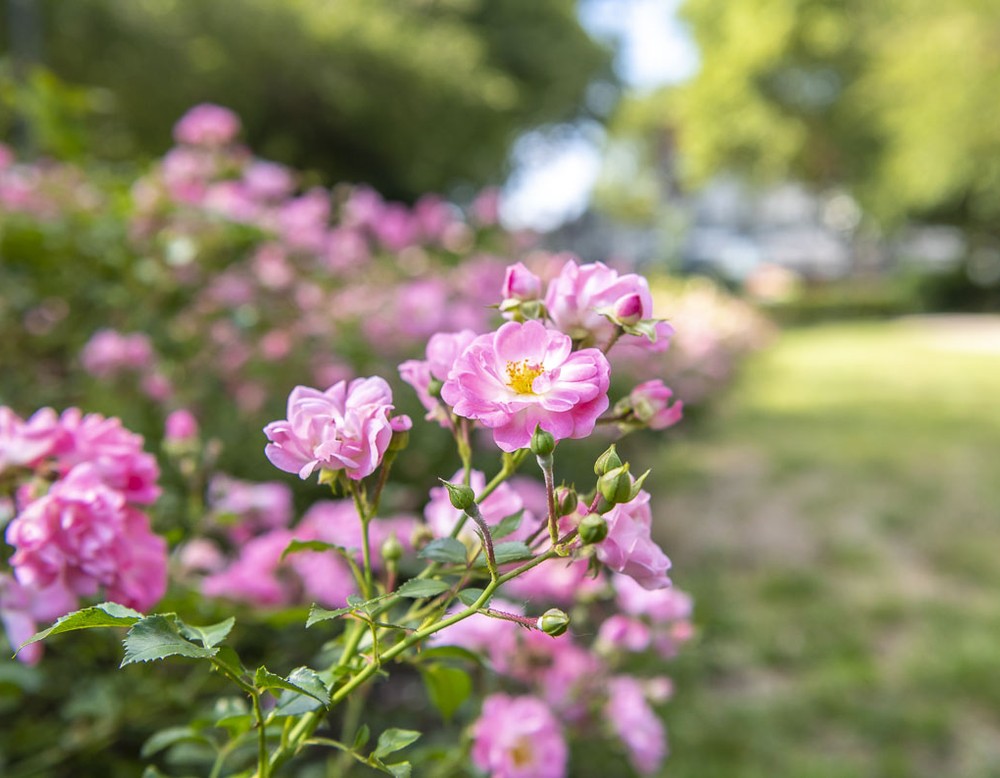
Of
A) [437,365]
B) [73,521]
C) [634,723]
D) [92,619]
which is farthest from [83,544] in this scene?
[634,723]

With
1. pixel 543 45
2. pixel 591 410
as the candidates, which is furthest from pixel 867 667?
pixel 543 45

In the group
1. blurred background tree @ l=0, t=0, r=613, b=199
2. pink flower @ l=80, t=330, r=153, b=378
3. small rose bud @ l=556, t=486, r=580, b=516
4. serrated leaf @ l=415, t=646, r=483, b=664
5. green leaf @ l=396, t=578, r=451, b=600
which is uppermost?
blurred background tree @ l=0, t=0, r=613, b=199

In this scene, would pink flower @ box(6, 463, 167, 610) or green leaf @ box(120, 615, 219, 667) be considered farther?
pink flower @ box(6, 463, 167, 610)

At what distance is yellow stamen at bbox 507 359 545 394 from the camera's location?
1.57ft

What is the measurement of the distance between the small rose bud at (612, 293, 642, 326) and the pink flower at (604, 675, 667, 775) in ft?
1.97

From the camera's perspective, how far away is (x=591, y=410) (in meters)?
0.47

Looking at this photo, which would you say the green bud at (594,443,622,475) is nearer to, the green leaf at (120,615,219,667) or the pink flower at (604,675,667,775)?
the green leaf at (120,615,219,667)

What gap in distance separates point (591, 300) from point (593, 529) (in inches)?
6.8

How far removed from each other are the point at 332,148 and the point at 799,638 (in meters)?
8.76

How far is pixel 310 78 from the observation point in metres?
8.92

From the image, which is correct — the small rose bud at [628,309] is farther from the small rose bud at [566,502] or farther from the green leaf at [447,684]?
the green leaf at [447,684]

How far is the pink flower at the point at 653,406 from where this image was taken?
561 millimetres

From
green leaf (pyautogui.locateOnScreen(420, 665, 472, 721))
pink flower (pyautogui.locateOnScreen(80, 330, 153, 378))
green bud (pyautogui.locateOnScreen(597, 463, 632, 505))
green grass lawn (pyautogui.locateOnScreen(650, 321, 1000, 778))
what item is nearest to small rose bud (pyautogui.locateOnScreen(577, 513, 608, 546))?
green bud (pyautogui.locateOnScreen(597, 463, 632, 505))

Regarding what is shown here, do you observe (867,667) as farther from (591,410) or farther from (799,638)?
(591,410)
